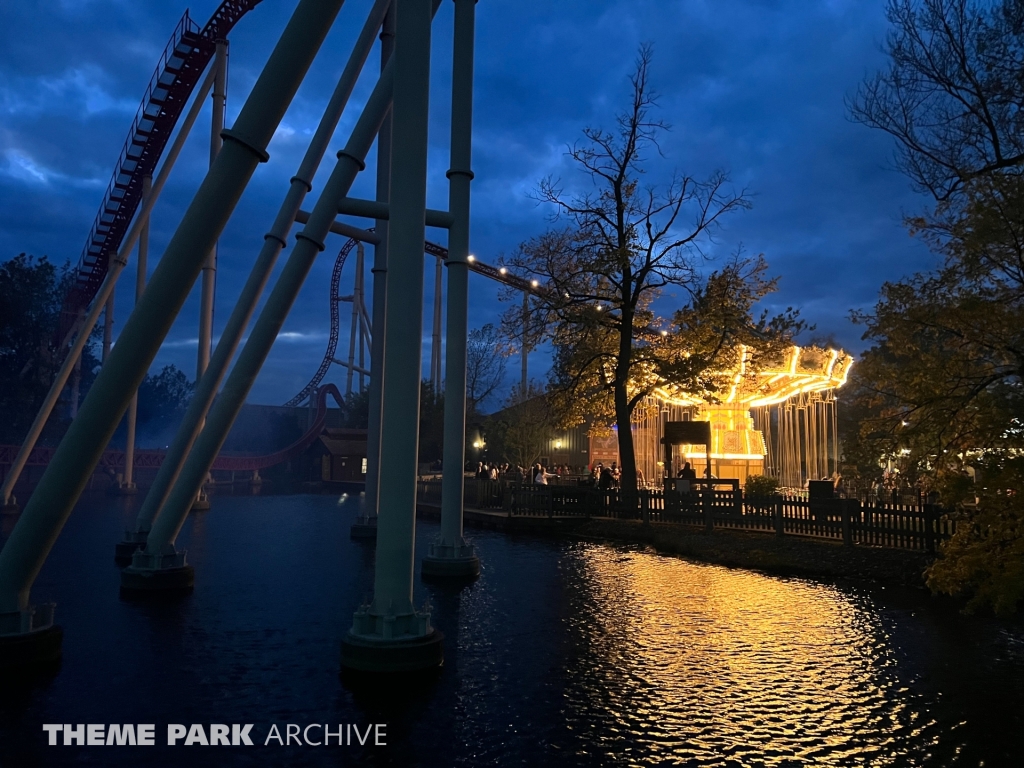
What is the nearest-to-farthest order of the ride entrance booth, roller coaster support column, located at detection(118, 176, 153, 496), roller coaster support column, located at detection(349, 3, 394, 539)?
roller coaster support column, located at detection(349, 3, 394, 539), the ride entrance booth, roller coaster support column, located at detection(118, 176, 153, 496)

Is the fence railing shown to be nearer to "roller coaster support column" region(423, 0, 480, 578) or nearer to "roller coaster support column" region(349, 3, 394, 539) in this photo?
"roller coaster support column" region(349, 3, 394, 539)

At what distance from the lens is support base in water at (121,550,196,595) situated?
35.3 feet

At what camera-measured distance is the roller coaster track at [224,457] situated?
35625 millimetres

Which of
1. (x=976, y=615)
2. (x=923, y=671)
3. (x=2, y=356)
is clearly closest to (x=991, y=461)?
(x=923, y=671)

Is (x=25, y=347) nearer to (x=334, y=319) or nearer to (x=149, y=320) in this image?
(x=334, y=319)

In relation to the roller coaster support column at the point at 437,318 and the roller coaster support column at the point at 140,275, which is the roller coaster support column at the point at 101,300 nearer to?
the roller coaster support column at the point at 140,275

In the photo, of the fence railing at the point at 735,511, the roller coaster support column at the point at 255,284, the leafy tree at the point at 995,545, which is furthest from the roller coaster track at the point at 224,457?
the leafy tree at the point at 995,545

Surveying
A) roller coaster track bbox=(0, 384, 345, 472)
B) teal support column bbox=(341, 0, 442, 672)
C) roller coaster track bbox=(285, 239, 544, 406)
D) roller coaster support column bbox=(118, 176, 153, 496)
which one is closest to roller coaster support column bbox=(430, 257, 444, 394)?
roller coaster track bbox=(285, 239, 544, 406)

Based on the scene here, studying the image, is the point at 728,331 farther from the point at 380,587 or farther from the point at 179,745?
the point at 179,745

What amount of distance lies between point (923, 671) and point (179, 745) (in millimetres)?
7082

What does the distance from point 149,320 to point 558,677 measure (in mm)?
5119

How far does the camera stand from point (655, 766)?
5.28 metres

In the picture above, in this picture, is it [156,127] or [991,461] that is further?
[156,127]

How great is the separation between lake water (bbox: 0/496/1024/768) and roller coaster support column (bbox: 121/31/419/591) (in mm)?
570
